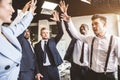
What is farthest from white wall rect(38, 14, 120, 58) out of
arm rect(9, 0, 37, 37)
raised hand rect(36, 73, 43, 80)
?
raised hand rect(36, 73, 43, 80)

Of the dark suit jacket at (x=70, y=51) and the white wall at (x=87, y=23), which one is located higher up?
the white wall at (x=87, y=23)

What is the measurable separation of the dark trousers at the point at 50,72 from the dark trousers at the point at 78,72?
0.13 m

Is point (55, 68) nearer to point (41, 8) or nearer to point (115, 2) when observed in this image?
point (41, 8)

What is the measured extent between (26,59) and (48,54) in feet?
0.63

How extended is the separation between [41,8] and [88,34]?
426mm

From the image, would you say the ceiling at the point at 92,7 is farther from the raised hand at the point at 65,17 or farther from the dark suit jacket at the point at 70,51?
the dark suit jacket at the point at 70,51

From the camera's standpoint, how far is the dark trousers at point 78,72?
1.71 metres

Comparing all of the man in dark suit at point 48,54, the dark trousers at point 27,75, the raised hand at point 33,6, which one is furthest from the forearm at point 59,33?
the dark trousers at point 27,75

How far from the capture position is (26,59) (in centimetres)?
155

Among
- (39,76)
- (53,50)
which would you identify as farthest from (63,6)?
(39,76)

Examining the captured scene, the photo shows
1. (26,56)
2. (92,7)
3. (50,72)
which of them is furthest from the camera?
(92,7)

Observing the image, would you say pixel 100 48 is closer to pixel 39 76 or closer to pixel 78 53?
pixel 78 53

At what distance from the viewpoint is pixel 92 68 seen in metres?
1.75

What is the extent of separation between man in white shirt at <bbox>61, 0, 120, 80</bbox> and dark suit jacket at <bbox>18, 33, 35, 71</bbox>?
0.35 metres
